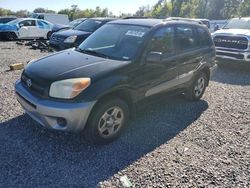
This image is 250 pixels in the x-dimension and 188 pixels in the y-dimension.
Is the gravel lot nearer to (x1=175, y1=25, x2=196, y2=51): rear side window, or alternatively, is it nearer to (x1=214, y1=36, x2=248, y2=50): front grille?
(x1=175, y1=25, x2=196, y2=51): rear side window

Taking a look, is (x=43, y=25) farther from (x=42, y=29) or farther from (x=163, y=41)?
(x=163, y=41)

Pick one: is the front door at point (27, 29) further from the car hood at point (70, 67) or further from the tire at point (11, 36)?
the car hood at point (70, 67)

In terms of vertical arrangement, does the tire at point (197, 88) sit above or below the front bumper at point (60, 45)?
above

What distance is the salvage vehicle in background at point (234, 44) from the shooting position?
9.02 m

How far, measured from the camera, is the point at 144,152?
155 inches

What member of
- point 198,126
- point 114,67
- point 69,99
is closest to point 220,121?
point 198,126

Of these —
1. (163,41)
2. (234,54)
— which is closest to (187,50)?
(163,41)

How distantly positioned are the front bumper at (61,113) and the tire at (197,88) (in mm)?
2757

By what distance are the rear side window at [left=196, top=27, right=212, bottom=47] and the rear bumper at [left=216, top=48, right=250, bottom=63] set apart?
11.7 ft

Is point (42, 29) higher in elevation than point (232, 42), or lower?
lower

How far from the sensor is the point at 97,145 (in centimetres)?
402

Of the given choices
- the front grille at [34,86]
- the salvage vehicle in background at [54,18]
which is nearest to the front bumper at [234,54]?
the front grille at [34,86]

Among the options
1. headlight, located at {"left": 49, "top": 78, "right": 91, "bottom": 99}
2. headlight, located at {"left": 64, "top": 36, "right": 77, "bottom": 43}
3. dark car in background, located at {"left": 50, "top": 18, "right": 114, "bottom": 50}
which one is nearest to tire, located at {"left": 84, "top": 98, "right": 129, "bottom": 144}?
headlight, located at {"left": 49, "top": 78, "right": 91, "bottom": 99}

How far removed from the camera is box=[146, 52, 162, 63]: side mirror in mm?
4188
